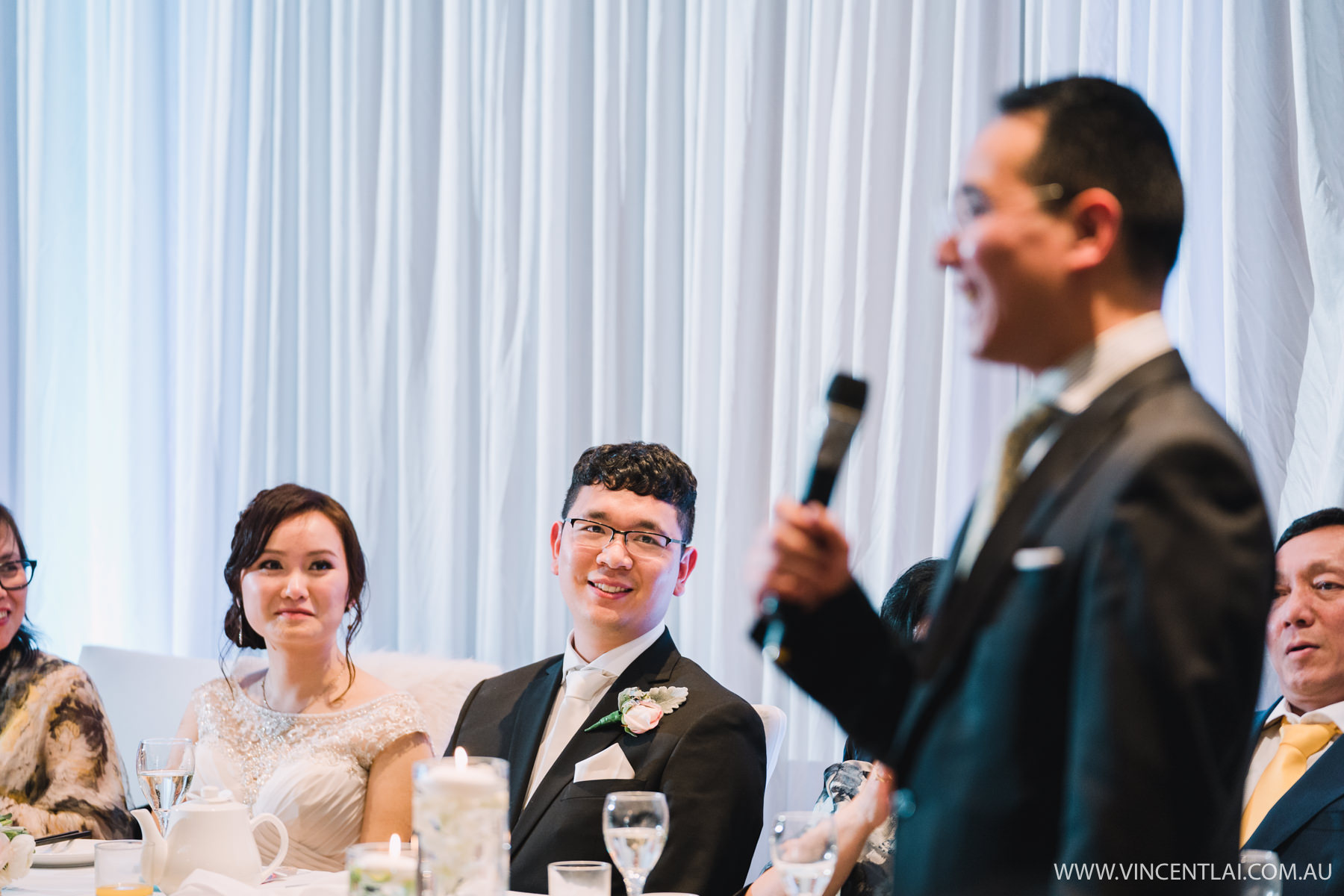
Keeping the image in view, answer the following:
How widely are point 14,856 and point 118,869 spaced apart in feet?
0.62

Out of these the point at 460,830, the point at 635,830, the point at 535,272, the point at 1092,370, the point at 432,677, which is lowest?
the point at 432,677

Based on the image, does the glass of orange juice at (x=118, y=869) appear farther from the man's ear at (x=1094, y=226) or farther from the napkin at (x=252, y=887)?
the man's ear at (x=1094, y=226)

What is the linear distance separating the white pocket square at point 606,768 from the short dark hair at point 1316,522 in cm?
115

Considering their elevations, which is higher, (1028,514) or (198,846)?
(1028,514)

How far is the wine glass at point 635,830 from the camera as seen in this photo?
144 centimetres

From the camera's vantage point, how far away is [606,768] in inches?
82.4

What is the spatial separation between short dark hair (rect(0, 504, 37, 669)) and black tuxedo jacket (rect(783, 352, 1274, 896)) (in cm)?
228

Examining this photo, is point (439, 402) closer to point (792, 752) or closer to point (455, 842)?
point (792, 752)

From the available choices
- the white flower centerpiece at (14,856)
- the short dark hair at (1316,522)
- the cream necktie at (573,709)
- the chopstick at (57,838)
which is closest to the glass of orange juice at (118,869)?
the white flower centerpiece at (14,856)

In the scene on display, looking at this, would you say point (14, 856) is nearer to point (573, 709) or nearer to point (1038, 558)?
point (573, 709)

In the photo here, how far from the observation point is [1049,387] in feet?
3.34

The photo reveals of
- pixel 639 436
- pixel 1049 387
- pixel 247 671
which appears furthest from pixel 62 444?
pixel 1049 387

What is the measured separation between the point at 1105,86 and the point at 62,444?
153 inches

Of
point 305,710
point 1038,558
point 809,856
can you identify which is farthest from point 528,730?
point 1038,558
